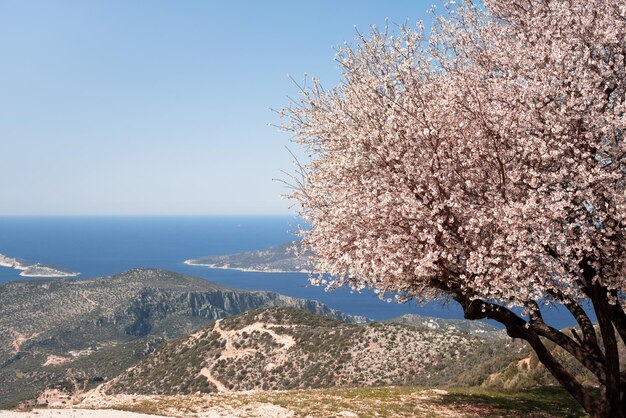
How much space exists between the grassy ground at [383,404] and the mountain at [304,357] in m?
16.1

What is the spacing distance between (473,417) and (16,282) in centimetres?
21888

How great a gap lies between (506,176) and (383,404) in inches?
497

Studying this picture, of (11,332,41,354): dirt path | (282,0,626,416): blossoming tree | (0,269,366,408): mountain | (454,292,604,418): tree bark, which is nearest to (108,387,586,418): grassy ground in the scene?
(454,292,604,418): tree bark

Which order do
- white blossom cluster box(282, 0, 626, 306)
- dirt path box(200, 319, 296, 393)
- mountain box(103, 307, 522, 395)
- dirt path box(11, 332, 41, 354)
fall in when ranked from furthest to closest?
dirt path box(11, 332, 41, 354)
dirt path box(200, 319, 296, 393)
mountain box(103, 307, 522, 395)
white blossom cluster box(282, 0, 626, 306)

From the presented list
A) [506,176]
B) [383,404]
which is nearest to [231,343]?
[383,404]

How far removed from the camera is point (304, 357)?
64.4m

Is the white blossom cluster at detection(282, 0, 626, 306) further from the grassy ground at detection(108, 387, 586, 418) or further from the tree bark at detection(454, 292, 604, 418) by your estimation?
the grassy ground at detection(108, 387, 586, 418)

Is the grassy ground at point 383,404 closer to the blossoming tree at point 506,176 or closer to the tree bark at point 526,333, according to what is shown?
the tree bark at point 526,333

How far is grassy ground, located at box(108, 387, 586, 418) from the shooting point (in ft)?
61.5

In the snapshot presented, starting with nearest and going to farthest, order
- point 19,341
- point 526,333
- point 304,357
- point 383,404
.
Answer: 1. point 526,333
2. point 383,404
3. point 304,357
4. point 19,341

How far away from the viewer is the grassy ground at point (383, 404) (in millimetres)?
18750

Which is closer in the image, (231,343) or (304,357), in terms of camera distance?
(304,357)

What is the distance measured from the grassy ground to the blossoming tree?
5.54m

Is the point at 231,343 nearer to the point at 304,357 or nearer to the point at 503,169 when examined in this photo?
the point at 304,357
